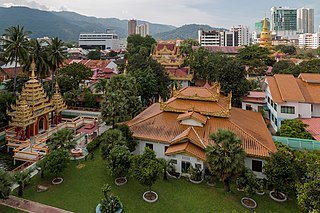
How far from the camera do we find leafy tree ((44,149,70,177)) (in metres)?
18.0

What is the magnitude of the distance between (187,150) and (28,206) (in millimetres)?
11291

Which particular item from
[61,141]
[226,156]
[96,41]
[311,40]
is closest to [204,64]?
[61,141]

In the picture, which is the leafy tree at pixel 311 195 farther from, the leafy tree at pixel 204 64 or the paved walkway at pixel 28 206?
the leafy tree at pixel 204 64

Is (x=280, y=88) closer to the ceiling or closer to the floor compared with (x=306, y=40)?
closer to the floor

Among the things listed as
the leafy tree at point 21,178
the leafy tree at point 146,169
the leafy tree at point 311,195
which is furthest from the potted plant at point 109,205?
the leafy tree at point 311,195

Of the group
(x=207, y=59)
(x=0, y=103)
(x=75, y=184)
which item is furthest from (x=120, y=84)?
(x=207, y=59)

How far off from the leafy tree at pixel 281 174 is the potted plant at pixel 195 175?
4.87 m

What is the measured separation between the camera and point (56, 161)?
59.6 ft

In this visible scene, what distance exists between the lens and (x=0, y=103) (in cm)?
3088

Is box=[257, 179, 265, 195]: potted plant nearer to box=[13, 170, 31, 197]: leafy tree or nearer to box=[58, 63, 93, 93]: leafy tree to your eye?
box=[13, 170, 31, 197]: leafy tree

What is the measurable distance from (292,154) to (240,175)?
5.08 meters

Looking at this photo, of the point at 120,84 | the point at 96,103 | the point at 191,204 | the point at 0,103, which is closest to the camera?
the point at 191,204

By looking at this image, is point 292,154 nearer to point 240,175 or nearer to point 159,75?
point 240,175

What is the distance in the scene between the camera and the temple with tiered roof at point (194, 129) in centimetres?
1912
